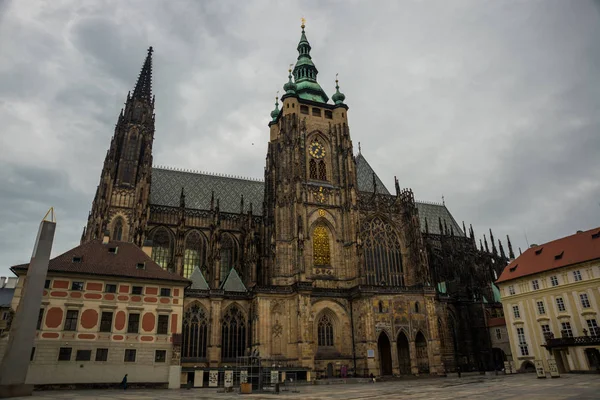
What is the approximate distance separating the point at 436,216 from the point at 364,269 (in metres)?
32.3

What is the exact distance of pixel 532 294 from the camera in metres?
43.4

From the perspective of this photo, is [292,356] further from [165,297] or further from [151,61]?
[151,61]

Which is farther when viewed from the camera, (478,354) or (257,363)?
(478,354)

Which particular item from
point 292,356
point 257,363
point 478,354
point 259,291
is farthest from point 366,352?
point 478,354

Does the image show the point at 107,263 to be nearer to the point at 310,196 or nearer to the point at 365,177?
the point at 310,196

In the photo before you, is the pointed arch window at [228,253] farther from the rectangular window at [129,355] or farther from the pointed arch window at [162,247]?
the rectangular window at [129,355]

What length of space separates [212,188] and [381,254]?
85.5 ft

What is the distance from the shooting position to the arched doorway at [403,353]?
142 feet

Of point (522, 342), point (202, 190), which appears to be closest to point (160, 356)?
point (202, 190)

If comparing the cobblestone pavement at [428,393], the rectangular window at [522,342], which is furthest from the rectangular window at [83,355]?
the rectangular window at [522,342]

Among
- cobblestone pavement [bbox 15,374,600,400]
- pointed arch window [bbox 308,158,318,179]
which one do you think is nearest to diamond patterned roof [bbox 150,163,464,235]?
pointed arch window [bbox 308,158,318,179]

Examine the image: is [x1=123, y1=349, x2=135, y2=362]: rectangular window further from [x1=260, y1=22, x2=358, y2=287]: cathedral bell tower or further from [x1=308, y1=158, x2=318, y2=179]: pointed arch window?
[x1=308, y1=158, x2=318, y2=179]: pointed arch window

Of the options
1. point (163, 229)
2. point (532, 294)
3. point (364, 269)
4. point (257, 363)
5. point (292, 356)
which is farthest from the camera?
point (163, 229)

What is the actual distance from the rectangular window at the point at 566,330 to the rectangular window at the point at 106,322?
38578 millimetres
